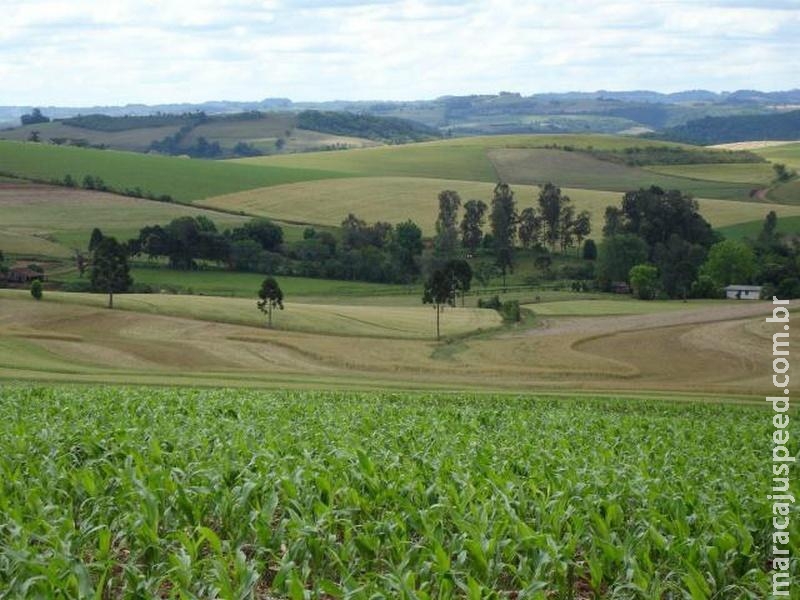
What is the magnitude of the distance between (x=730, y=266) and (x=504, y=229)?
3022 centimetres

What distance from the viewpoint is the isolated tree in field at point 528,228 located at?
132m

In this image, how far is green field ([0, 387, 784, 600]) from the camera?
10.1 m

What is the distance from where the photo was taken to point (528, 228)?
132 m

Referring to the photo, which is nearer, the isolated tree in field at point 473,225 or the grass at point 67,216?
the grass at point 67,216

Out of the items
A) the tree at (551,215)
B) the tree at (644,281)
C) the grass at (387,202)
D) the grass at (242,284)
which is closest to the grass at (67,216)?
the grass at (242,284)

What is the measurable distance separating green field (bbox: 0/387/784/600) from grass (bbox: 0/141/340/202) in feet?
449

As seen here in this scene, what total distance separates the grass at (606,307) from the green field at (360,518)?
66.0 meters

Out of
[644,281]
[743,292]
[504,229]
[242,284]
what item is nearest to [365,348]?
[242,284]

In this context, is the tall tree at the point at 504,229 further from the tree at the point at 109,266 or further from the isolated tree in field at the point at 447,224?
the tree at the point at 109,266

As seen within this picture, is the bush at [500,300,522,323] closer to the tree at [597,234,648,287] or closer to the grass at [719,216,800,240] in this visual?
the tree at [597,234,648,287]

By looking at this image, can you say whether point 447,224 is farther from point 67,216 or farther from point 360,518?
point 360,518

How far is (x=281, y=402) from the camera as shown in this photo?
27.8 metres

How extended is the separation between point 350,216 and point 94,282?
52197 millimetres

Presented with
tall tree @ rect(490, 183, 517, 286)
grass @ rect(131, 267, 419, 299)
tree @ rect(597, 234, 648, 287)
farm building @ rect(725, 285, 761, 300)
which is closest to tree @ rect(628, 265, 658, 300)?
tree @ rect(597, 234, 648, 287)
